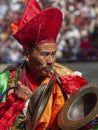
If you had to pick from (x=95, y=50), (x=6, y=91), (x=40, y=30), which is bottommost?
(x=95, y=50)

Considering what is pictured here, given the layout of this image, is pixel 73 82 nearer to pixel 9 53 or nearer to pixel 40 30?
pixel 40 30

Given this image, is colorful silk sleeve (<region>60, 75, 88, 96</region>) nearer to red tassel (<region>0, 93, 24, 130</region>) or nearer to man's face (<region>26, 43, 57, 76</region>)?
man's face (<region>26, 43, 57, 76</region>)

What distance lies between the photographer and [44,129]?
3758 mm

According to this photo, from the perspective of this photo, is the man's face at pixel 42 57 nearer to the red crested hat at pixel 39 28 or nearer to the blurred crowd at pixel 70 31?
the red crested hat at pixel 39 28

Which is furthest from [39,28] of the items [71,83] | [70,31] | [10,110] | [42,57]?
[70,31]

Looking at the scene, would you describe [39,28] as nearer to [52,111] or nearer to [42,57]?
[42,57]

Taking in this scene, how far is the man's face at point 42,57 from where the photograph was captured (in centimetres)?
421

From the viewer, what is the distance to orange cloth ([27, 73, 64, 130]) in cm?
375

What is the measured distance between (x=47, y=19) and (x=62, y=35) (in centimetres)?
667

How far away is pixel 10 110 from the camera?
4.18 meters

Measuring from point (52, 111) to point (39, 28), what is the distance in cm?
67

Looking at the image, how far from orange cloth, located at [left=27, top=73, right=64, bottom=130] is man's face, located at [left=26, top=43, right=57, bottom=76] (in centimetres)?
24

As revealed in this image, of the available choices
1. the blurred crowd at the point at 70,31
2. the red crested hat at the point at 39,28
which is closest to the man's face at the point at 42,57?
the red crested hat at the point at 39,28

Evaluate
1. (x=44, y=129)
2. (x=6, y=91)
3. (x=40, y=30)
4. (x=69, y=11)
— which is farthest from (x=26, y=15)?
(x=69, y=11)
